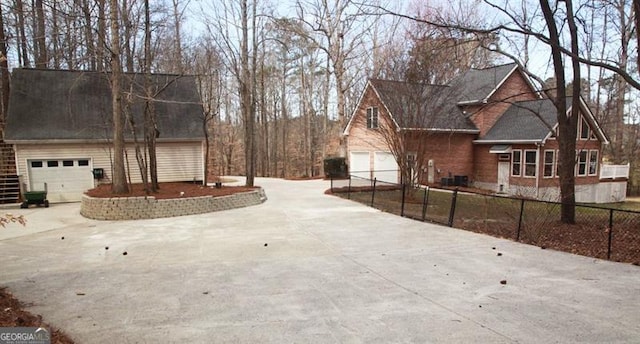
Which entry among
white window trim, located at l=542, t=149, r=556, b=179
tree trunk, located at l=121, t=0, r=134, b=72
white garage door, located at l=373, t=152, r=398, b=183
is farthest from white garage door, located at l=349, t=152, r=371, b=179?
tree trunk, located at l=121, t=0, r=134, b=72

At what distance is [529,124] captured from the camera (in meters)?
22.2

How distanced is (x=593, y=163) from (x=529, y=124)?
507cm

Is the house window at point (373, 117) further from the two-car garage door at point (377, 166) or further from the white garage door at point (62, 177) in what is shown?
the white garage door at point (62, 177)

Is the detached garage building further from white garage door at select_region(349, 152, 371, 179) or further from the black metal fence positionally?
white garage door at select_region(349, 152, 371, 179)

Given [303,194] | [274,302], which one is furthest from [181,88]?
[274,302]

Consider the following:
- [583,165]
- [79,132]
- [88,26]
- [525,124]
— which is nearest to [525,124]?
[525,124]

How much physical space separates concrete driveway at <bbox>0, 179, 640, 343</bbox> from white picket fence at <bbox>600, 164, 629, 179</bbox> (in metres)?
20.5

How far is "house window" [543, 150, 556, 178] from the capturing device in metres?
21.2

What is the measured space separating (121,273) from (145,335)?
267cm

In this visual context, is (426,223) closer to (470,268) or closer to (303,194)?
(470,268)

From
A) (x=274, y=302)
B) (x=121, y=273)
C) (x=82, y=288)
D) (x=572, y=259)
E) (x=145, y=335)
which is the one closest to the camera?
(x=145, y=335)

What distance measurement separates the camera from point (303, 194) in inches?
688

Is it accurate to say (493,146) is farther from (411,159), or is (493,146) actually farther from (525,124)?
(411,159)

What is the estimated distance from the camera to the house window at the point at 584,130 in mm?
22344
